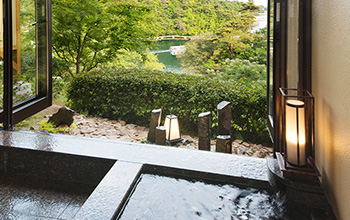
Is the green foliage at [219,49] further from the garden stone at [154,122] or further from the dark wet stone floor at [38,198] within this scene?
the dark wet stone floor at [38,198]

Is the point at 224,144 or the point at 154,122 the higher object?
the point at 154,122

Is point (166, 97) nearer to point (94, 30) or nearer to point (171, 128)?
point (171, 128)

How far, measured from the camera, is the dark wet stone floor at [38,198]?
58.6 inches

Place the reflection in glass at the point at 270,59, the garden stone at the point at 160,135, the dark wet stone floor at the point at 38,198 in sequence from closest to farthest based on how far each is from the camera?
1. the dark wet stone floor at the point at 38,198
2. the reflection in glass at the point at 270,59
3. the garden stone at the point at 160,135

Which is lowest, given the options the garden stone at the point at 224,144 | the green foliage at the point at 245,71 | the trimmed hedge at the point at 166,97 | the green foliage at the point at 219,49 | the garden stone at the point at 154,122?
the garden stone at the point at 224,144

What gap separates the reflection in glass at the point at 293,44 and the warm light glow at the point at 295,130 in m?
0.39

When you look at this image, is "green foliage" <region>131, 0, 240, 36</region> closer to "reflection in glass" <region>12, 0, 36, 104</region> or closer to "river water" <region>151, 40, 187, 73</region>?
"river water" <region>151, 40, 187, 73</region>

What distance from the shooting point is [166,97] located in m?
4.39

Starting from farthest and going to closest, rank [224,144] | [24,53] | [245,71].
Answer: [245,71] < [224,144] < [24,53]

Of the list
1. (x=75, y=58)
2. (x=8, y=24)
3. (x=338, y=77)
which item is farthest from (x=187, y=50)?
(x=338, y=77)

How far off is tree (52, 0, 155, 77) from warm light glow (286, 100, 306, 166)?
430 centimetres

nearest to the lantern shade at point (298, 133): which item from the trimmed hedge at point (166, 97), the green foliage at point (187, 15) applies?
the trimmed hedge at point (166, 97)

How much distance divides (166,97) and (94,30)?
1923 millimetres

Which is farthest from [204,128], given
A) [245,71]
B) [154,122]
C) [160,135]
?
[245,71]
